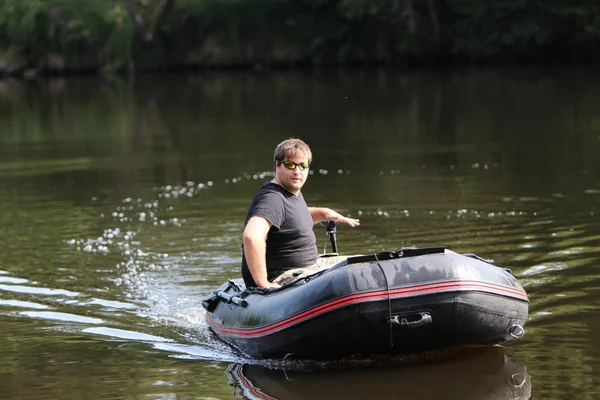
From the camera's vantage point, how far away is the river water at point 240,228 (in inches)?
285

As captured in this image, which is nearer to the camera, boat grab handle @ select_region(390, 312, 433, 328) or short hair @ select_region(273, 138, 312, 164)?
boat grab handle @ select_region(390, 312, 433, 328)

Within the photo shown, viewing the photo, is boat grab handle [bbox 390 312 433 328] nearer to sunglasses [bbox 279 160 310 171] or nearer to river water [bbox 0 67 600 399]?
river water [bbox 0 67 600 399]

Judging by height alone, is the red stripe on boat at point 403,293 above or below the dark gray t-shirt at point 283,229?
below

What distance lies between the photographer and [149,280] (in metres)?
10.5

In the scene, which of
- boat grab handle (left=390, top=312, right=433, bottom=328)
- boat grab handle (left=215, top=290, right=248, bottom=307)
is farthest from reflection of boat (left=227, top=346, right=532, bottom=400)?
boat grab handle (left=215, top=290, right=248, bottom=307)

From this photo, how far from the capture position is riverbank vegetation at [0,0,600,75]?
160ft

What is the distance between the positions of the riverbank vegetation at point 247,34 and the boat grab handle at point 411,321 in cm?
4187

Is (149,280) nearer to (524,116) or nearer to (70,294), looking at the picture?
(70,294)

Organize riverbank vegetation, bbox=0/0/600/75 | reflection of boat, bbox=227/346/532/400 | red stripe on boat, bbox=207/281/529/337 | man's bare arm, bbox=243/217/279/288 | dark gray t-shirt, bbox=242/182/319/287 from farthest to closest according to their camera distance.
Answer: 1. riverbank vegetation, bbox=0/0/600/75
2. dark gray t-shirt, bbox=242/182/319/287
3. man's bare arm, bbox=243/217/279/288
4. red stripe on boat, bbox=207/281/529/337
5. reflection of boat, bbox=227/346/532/400

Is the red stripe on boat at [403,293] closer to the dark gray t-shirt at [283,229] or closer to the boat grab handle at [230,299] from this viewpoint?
the boat grab handle at [230,299]

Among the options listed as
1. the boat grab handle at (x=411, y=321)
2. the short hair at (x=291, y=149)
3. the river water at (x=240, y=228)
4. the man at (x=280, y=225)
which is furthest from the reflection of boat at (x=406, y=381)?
the short hair at (x=291, y=149)

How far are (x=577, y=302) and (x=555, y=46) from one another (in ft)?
131

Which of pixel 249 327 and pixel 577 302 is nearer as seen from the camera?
pixel 249 327

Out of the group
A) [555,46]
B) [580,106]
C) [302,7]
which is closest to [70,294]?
[580,106]
